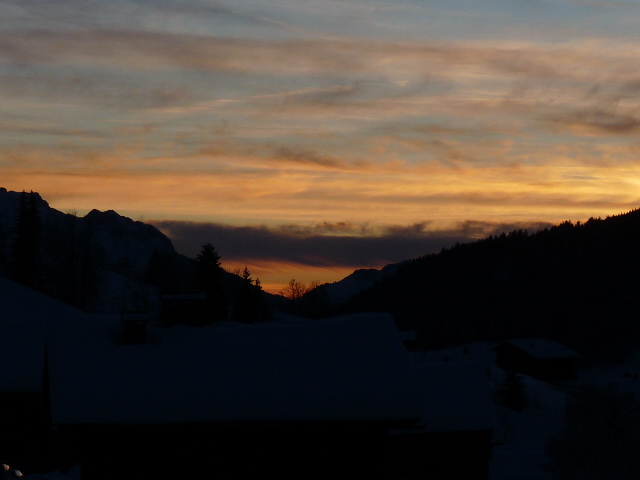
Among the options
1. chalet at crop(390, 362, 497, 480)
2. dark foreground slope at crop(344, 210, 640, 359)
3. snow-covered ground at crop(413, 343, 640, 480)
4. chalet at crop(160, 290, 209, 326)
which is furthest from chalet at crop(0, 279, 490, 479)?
dark foreground slope at crop(344, 210, 640, 359)

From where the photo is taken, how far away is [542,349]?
368ft

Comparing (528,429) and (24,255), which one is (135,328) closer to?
(528,429)

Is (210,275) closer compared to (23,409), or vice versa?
(23,409)

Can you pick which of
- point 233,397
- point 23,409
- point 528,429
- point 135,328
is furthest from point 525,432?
point 135,328

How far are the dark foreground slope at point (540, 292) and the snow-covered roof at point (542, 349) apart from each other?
36387 millimetres

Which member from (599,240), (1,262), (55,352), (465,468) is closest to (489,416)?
(465,468)

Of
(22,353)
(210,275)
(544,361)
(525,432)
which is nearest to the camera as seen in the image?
(22,353)

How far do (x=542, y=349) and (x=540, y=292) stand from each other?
206 feet

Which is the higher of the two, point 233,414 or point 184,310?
point 184,310

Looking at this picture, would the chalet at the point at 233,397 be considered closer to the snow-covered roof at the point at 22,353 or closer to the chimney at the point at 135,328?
the chimney at the point at 135,328

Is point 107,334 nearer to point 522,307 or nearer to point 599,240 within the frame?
point 522,307

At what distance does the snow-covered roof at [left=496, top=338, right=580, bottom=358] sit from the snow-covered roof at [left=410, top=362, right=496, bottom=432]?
8631 centimetres

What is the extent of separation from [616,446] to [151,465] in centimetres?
2759

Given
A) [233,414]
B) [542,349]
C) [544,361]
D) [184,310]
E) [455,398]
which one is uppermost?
[184,310]
